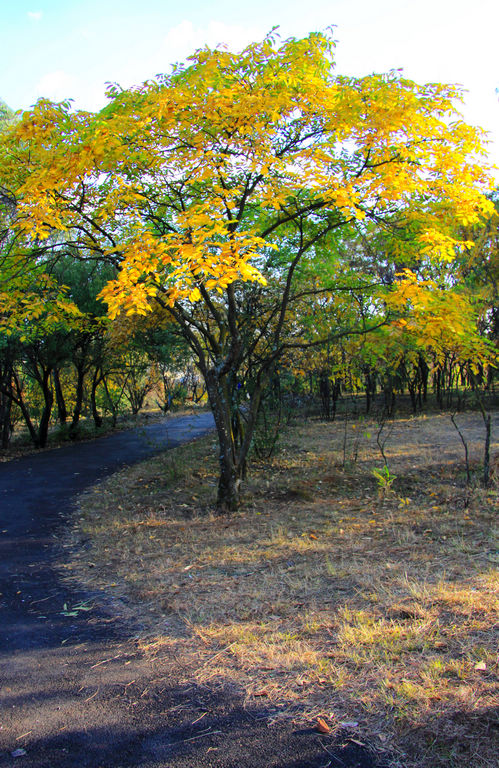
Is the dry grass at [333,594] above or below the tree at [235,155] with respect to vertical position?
below

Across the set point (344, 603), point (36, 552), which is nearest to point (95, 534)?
point (36, 552)

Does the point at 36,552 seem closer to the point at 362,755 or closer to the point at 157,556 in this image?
the point at 157,556

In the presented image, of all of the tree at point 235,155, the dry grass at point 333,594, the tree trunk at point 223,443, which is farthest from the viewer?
the tree trunk at point 223,443

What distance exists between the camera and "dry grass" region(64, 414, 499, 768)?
2541mm

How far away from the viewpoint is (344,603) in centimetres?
393

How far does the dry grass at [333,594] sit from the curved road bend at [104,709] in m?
0.18

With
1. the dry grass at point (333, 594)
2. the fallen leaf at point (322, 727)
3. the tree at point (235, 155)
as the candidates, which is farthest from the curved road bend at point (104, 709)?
the tree at point (235, 155)

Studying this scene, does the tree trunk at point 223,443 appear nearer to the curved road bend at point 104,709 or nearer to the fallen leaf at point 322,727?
the curved road bend at point 104,709

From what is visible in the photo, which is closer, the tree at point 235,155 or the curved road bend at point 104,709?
the curved road bend at point 104,709

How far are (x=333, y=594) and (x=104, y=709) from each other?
2.07 metres

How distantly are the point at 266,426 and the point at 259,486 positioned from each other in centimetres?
259

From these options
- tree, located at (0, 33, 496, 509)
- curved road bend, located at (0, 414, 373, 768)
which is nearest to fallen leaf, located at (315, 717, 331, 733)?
curved road bend, located at (0, 414, 373, 768)

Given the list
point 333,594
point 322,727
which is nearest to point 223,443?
point 333,594

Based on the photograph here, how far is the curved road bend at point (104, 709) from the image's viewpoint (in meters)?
2.30
